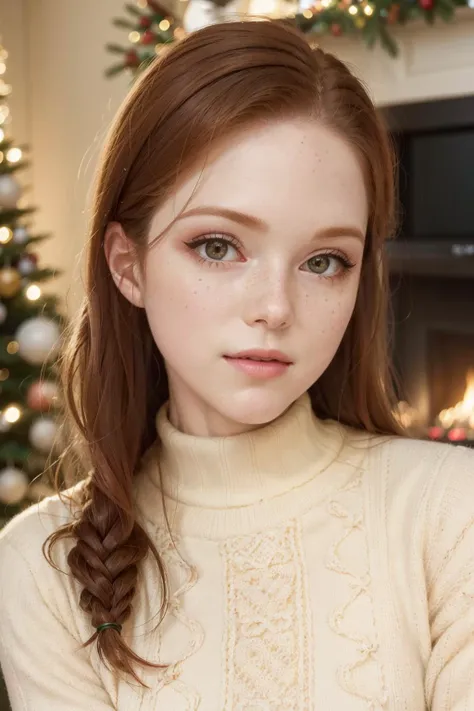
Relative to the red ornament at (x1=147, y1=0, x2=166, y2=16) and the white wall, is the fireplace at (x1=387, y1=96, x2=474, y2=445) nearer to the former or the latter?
the red ornament at (x1=147, y1=0, x2=166, y2=16)

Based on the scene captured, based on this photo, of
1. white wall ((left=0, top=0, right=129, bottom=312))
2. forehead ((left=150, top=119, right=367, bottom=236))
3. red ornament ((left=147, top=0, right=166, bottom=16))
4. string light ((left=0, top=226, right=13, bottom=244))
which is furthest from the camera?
white wall ((left=0, top=0, right=129, bottom=312))

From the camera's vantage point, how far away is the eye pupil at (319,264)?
993mm

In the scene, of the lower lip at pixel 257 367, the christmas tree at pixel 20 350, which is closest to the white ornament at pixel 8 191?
the christmas tree at pixel 20 350

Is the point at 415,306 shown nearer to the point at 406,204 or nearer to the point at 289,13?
the point at 406,204

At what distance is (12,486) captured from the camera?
2385mm

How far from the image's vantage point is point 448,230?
8.49 feet

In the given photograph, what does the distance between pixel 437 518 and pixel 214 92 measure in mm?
533

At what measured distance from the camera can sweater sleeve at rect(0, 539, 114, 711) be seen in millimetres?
1017

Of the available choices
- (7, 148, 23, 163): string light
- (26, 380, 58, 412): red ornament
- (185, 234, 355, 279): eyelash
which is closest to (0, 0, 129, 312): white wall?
(7, 148, 23, 163): string light

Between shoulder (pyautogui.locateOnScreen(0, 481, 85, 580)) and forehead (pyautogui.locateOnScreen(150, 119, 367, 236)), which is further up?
forehead (pyautogui.locateOnScreen(150, 119, 367, 236))

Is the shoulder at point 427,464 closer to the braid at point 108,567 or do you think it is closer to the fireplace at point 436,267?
the braid at point 108,567

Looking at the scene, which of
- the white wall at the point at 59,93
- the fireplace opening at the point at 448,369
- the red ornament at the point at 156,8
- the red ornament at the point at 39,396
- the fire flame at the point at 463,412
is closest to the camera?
the red ornament at the point at 39,396

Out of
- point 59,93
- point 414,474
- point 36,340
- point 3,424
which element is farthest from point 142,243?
point 59,93

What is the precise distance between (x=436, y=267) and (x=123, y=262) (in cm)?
167
